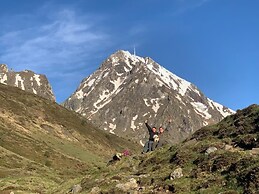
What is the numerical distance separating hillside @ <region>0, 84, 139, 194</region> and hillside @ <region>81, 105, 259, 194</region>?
59.3 feet

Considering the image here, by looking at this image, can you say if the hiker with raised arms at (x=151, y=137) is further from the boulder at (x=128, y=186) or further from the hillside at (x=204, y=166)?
the boulder at (x=128, y=186)

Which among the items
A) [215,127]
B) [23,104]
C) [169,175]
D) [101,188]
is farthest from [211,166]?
[23,104]

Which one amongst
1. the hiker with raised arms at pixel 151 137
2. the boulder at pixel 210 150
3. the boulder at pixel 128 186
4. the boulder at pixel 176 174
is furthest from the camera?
the hiker with raised arms at pixel 151 137

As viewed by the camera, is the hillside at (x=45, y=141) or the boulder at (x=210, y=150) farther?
the hillside at (x=45, y=141)

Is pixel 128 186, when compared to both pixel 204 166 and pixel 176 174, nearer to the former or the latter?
pixel 176 174

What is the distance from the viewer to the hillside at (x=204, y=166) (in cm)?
2272

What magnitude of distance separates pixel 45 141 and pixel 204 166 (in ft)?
360

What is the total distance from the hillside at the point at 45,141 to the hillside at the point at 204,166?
1808cm

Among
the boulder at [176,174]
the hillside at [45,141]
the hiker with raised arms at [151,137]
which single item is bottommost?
the boulder at [176,174]

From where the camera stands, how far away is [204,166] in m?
27.2

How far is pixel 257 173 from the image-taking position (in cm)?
2058

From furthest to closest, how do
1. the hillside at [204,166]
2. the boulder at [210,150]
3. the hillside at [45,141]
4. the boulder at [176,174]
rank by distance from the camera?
1. the hillside at [45,141]
2. the boulder at [210,150]
3. the boulder at [176,174]
4. the hillside at [204,166]

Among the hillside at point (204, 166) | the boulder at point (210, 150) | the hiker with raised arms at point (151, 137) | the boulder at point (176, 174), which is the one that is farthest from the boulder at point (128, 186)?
the hiker with raised arms at point (151, 137)

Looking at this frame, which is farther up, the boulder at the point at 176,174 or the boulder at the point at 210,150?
the boulder at the point at 210,150
